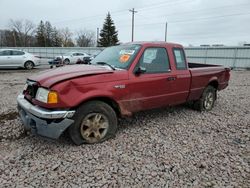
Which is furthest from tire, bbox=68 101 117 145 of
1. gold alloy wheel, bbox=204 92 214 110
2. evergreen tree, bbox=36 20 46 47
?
evergreen tree, bbox=36 20 46 47

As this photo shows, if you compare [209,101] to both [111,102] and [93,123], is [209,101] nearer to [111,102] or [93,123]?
[111,102]

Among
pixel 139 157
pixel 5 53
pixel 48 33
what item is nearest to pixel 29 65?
pixel 5 53

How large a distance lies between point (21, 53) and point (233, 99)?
44.2ft

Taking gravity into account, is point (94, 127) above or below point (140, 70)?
below

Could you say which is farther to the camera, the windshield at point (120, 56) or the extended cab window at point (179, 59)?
the extended cab window at point (179, 59)

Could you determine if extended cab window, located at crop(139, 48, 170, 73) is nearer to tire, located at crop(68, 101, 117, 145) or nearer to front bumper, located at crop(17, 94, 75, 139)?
tire, located at crop(68, 101, 117, 145)

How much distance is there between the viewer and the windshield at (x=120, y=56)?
12.8 ft

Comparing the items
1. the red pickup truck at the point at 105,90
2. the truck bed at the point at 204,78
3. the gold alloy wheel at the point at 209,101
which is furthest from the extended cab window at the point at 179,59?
the gold alloy wheel at the point at 209,101

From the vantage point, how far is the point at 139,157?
3.21m

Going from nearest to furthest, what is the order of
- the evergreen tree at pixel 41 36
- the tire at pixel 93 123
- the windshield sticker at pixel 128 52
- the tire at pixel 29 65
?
the tire at pixel 93 123 < the windshield sticker at pixel 128 52 < the tire at pixel 29 65 < the evergreen tree at pixel 41 36

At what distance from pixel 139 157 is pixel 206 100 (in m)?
3.18

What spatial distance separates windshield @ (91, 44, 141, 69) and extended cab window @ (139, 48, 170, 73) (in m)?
0.21

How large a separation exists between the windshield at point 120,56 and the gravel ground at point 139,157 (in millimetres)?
1323

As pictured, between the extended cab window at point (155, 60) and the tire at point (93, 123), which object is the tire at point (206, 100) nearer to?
the extended cab window at point (155, 60)
